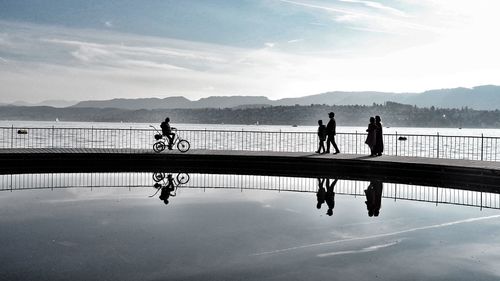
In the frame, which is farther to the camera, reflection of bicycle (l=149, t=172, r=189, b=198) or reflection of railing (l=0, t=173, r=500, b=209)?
reflection of bicycle (l=149, t=172, r=189, b=198)

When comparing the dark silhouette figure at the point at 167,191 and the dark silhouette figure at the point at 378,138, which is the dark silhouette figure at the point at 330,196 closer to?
the dark silhouette figure at the point at 167,191

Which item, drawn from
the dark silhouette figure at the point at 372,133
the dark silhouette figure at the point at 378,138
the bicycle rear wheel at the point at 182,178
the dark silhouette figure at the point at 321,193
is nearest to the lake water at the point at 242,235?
the dark silhouette figure at the point at 321,193

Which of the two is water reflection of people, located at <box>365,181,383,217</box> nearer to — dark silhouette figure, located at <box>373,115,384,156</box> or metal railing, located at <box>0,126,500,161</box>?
metal railing, located at <box>0,126,500,161</box>

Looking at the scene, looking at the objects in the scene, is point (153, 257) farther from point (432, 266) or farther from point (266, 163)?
point (266, 163)

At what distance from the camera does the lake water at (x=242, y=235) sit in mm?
7516

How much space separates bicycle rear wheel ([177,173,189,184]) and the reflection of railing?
22 cm

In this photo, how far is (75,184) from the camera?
1742 centimetres

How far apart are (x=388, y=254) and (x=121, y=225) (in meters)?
5.58

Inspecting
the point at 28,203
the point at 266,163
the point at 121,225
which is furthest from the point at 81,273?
the point at 266,163

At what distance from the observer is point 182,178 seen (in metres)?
19.5

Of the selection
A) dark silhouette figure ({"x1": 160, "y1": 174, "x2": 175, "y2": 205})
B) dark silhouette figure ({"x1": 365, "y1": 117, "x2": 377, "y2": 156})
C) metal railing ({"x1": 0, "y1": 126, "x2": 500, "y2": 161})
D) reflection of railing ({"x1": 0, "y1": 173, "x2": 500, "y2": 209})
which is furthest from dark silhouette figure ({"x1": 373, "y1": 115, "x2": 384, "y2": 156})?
dark silhouette figure ({"x1": 160, "y1": 174, "x2": 175, "y2": 205})

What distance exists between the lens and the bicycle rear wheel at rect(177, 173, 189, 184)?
18578mm

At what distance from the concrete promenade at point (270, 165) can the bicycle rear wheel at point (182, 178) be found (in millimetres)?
1609

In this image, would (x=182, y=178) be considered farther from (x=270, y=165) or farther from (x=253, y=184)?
(x=270, y=165)
